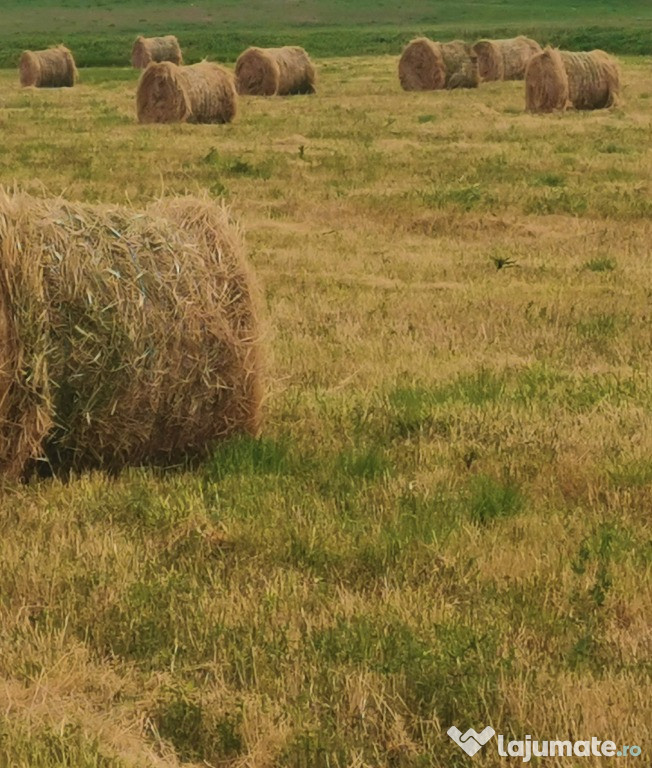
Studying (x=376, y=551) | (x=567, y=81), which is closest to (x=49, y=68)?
(x=567, y=81)

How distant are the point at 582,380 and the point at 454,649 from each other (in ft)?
13.5

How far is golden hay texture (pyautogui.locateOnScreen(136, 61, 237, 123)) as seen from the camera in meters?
25.7

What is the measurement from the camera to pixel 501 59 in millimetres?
40906

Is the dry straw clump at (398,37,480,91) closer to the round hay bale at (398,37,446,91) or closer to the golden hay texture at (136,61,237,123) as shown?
the round hay bale at (398,37,446,91)

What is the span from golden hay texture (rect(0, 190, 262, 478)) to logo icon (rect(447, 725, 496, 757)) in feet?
9.75

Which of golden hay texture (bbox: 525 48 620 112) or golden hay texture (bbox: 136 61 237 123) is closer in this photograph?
golden hay texture (bbox: 136 61 237 123)

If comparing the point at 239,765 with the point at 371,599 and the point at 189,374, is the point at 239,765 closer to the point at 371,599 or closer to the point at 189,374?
the point at 371,599

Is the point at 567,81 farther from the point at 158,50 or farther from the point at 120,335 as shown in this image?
the point at 158,50

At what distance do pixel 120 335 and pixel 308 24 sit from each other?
292ft

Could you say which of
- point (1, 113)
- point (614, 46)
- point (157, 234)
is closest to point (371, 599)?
point (157, 234)

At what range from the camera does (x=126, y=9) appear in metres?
101

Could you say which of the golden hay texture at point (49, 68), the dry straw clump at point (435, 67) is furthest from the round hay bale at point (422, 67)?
the golden hay texture at point (49, 68)

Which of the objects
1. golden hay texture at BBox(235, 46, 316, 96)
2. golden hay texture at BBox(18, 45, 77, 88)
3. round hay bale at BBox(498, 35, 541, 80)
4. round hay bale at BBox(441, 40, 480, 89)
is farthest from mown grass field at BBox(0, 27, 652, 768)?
round hay bale at BBox(498, 35, 541, 80)

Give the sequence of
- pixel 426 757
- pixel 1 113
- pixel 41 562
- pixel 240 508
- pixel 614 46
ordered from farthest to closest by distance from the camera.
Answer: pixel 614 46 < pixel 1 113 < pixel 240 508 < pixel 41 562 < pixel 426 757
